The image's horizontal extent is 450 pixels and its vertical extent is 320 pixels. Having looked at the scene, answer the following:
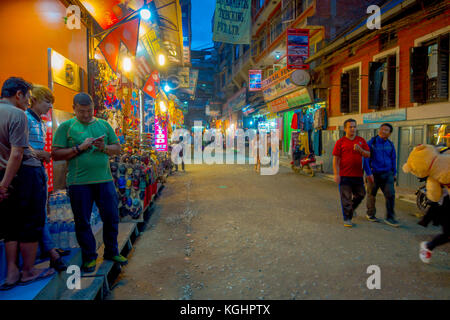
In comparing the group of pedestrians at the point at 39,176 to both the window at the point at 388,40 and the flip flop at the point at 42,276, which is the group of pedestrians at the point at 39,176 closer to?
the flip flop at the point at 42,276

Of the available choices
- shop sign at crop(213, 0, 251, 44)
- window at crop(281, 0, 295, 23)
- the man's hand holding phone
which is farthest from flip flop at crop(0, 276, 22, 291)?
window at crop(281, 0, 295, 23)

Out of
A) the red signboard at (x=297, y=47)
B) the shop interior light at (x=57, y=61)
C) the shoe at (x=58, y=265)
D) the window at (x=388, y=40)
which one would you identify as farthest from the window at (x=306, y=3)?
the shoe at (x=58, y=265)

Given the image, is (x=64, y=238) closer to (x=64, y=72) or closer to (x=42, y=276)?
(x=42, y=276)

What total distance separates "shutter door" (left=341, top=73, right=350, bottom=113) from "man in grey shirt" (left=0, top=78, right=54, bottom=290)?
42.4 feet

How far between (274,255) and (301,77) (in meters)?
13.4

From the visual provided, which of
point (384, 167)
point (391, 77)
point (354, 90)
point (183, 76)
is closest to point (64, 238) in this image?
point (384, 167)

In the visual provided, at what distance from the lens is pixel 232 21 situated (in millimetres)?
13609

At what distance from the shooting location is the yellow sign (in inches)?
188

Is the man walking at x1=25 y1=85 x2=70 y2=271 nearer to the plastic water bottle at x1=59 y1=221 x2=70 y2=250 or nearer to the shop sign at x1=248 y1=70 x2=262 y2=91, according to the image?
the plastic water bottle at x1=59 y1=221 x2=70 y2=250

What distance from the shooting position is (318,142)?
49.4 feet
